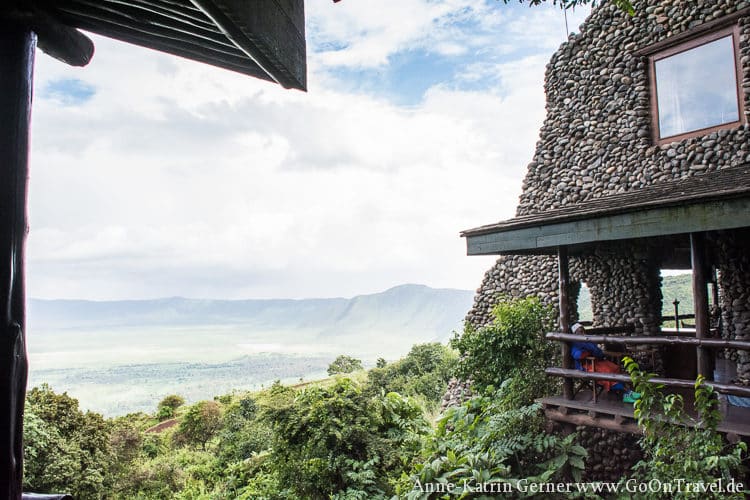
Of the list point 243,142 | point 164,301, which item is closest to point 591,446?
point 243,142

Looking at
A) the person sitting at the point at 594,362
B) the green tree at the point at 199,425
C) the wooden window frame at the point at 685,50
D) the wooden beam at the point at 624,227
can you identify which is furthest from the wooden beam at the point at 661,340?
the green tree at the point at 199,425

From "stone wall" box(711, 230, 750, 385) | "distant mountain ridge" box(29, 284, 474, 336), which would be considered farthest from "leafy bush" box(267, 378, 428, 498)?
"distant mountain ridge" box(29, 284, 474, 336)

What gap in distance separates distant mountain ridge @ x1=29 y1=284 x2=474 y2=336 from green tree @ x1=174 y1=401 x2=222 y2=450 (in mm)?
44051

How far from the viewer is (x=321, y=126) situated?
125ft

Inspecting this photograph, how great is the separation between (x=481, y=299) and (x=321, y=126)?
28341 mm

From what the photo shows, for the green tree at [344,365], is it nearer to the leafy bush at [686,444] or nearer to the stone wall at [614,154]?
the stone wall at [614,154]

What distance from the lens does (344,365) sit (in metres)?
21.0

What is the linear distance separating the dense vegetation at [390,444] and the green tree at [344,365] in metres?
7.20

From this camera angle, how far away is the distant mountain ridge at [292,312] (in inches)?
2712

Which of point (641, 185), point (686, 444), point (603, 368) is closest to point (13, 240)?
point (686, 444)

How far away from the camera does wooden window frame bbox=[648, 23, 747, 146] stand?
27.7 ft

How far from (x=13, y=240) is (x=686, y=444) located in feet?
17.6

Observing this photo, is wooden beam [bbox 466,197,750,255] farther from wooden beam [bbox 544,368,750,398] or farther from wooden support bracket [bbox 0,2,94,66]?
wooden support bracket [bbox 0,2,94,66]

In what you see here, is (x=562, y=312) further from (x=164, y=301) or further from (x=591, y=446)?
(x=164, y=301)
